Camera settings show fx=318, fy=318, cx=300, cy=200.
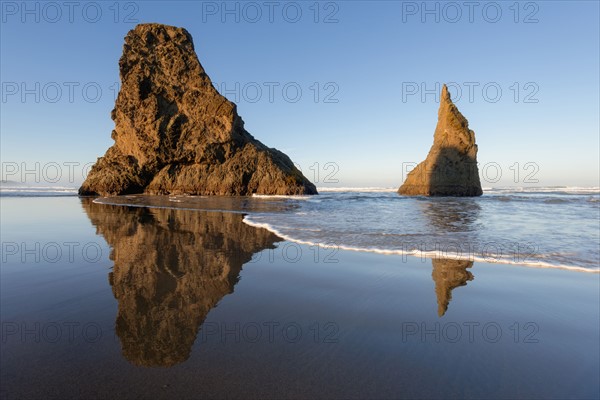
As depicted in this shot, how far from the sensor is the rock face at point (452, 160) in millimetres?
34844

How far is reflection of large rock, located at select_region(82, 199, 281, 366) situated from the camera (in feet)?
8.09

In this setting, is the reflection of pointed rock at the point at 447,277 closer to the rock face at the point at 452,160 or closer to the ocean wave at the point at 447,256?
the ocean wave at the point at 447,256

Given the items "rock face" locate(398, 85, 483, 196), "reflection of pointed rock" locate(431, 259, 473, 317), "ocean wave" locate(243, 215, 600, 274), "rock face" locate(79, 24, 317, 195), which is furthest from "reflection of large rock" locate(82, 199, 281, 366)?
"rock face" locate(398, 85, 483, 196)

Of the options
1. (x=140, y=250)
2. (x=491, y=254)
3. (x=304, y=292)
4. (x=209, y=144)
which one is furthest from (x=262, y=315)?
(x=209, y=144)

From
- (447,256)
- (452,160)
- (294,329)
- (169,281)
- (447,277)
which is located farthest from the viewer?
(452,160)

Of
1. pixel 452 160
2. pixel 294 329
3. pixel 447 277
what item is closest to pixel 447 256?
pixel 447 277

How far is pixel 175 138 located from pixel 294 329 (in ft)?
136

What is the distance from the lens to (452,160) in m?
35.0

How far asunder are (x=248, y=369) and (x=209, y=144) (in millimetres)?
39014

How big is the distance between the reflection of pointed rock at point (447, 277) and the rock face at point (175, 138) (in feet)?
105

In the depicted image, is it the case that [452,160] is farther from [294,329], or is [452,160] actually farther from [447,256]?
[294,329]

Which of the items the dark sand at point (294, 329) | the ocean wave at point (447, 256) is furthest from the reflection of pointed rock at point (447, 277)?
the ocean wave at point (447, 256)

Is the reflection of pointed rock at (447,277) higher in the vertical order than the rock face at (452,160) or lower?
lower

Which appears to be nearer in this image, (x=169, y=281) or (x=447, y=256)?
(x=169, y=281)
